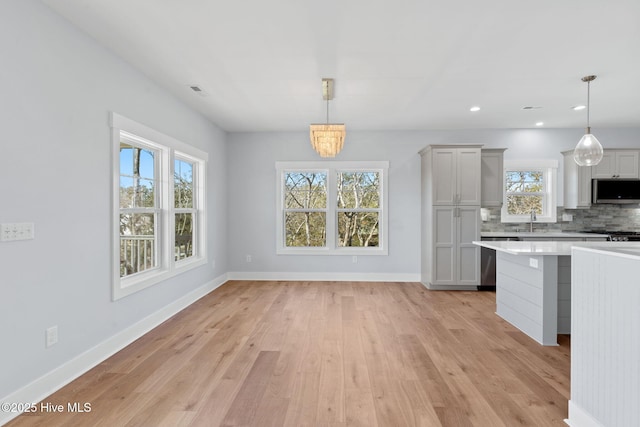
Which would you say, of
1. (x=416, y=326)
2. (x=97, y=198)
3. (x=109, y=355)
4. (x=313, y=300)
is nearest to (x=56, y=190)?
(x=97, y=198)

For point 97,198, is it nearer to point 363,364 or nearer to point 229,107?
point 229,107

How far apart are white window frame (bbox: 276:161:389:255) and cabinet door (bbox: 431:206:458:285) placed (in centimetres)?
87

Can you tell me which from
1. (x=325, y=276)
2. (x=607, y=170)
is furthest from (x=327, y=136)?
(x=607, y=170)

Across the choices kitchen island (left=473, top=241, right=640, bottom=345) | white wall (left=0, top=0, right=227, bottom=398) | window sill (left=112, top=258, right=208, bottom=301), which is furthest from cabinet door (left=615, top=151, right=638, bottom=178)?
white wall (left=0, top=0, right=227, bottom=398)

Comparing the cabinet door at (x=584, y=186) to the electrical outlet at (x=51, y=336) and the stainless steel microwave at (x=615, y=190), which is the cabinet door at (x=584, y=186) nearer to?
the stainless steel microwave at (x=615, y=190)

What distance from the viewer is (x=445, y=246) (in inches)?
194

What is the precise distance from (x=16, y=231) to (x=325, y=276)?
4.25 m

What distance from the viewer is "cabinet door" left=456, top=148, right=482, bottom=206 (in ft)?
16.1

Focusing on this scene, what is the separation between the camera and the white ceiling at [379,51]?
2.21m

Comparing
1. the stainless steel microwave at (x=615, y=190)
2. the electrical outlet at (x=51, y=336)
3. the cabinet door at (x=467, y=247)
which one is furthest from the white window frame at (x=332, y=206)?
the electrical outlet at (x=51, y=336)

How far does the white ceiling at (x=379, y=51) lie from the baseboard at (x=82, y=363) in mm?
2513

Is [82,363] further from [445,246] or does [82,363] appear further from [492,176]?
[492,176]

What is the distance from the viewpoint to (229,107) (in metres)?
4.29

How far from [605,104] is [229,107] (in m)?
4.94
